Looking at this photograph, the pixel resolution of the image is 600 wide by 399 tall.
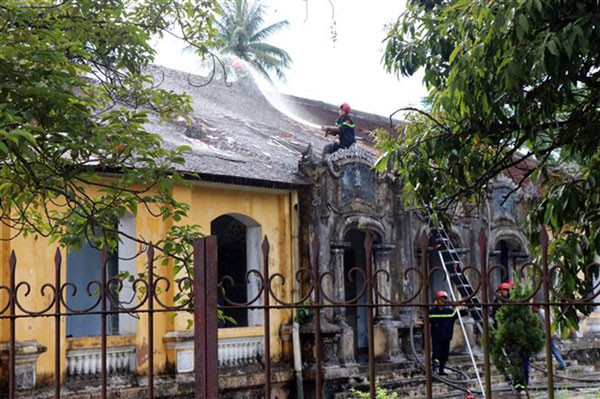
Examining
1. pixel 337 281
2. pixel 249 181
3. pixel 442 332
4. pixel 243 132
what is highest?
pixel 243 132

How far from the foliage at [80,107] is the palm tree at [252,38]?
3125cm

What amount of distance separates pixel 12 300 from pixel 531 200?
15332mm

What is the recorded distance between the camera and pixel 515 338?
11.9 m

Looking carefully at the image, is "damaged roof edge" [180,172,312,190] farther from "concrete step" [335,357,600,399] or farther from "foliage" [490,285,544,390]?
"foliage" [490,285,544,390]

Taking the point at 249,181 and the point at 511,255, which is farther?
the point at 511,255

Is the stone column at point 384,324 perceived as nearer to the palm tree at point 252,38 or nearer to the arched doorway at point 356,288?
the arched doorway at point 356,288

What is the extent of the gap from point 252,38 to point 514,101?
3478 cm

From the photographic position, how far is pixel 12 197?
624 cm

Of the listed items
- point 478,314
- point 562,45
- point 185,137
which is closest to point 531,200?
point 478,314

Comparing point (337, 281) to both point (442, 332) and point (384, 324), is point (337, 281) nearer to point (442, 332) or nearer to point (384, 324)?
point (384, 324)

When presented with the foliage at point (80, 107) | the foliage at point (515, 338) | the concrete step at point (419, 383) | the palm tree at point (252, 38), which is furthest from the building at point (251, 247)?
the palm tree at point (252, 38)

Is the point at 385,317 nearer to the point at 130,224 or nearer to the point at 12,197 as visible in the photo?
the point at 130,224

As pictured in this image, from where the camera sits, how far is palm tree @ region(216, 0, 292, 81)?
38416 mm

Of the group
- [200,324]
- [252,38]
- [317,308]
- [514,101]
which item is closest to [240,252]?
[514,101]
